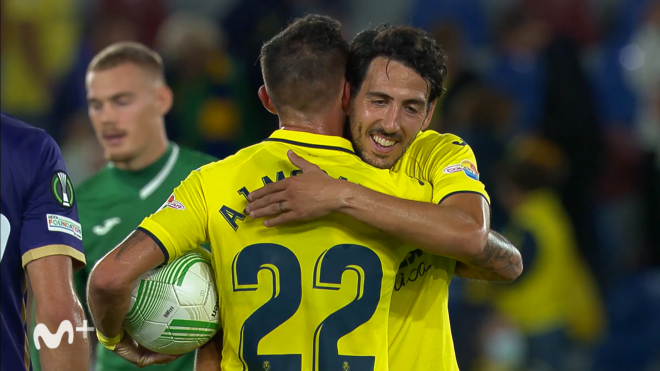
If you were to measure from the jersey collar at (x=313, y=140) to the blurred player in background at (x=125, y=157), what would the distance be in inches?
65.7

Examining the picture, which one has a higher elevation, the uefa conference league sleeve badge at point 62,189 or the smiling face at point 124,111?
the smiling face at point 124,111

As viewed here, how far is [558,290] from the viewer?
8.15 metres

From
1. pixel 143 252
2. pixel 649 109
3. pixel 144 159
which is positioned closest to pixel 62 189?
pixel 143 252

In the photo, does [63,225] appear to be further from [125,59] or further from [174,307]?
[125,59]

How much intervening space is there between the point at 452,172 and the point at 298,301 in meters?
0.79

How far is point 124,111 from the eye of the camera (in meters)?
5.26

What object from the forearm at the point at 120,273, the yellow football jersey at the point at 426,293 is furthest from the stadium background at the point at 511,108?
the forearm at the point at 120,273

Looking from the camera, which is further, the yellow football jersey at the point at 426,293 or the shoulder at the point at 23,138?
the yellow football jersey at the point at 426,293

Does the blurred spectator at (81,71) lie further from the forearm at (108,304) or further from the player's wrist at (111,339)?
the forearm at (108,304)

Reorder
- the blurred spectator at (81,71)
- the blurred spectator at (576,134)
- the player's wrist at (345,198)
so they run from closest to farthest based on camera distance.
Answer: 1. the player's wrist at (345,198)
2. the blurred spectator at (576,134)
3. the blurred spectator at (81,71)

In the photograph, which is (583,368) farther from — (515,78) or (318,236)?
(318,236)

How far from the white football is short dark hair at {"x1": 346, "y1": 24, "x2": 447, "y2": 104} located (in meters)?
0.97

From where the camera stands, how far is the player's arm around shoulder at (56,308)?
3.01m

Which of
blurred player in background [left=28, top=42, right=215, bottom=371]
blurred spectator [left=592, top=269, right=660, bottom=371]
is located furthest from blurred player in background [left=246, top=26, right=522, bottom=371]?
blurred spectator [left=592, top=269, right=660, bottom=371]
